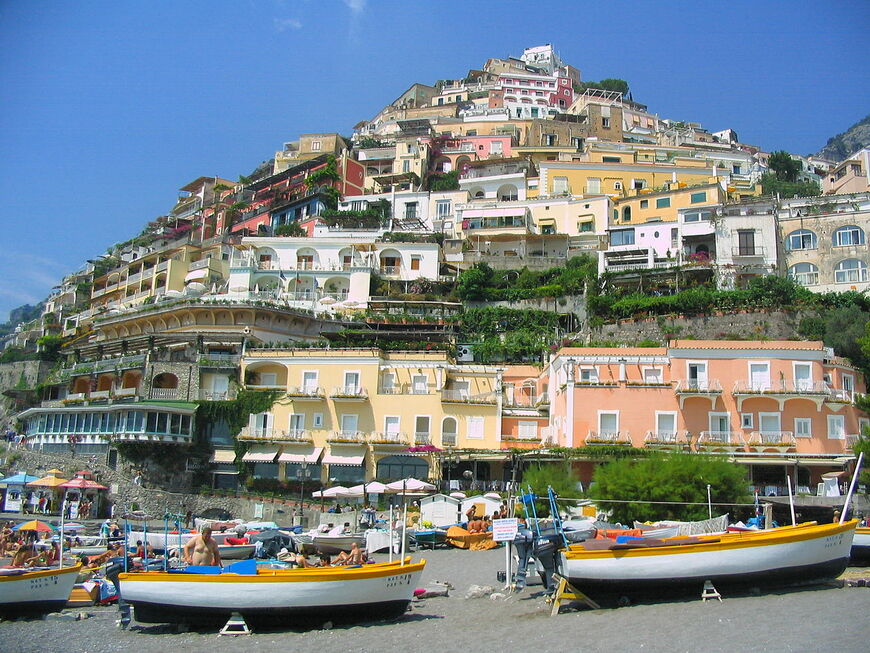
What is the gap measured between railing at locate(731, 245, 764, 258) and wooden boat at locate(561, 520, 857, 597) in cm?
3480

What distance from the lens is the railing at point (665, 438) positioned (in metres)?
35.1

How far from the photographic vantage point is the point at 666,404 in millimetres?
36062

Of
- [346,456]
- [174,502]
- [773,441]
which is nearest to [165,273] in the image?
[174,502]

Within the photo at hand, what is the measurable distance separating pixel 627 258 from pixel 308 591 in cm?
4041

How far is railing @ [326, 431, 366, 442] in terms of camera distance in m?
39.7

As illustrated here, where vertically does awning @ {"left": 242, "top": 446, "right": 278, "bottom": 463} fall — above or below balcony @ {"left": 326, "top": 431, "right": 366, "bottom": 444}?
below

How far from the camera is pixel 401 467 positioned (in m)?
39.1

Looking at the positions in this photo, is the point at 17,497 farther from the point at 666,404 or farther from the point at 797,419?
the point at 797,419

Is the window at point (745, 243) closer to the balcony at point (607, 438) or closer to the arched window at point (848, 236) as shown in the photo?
the arched window at point (848, 236)

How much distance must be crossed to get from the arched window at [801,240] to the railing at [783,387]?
Result: 56.0 ft

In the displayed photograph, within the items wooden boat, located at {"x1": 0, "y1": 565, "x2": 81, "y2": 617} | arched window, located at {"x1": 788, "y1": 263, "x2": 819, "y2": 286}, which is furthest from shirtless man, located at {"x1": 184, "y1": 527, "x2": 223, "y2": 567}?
arched window, located at {"x1": 788, "y1": 263, "x2": 819, "y2": 286}

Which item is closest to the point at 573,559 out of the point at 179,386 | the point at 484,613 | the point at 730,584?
the point at 484,613

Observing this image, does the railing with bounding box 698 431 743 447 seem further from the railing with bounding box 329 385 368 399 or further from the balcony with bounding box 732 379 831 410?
the railing with bounding box 329 385 368 399

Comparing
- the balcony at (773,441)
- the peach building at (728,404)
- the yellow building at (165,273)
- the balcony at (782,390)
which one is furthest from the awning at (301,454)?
the yellow building at (165,273)
